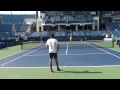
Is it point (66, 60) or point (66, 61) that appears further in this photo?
point (66, 60)

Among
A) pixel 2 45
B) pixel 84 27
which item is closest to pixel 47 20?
pixel 84 27

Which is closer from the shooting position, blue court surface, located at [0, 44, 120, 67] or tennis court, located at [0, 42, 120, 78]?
tennis court, located at [0, 42, 120, 78]

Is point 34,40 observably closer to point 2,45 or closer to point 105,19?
point 2,45

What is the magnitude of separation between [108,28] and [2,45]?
1758 inches

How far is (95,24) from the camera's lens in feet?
258

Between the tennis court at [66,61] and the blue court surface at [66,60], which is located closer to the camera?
the tennis court at [66,61]

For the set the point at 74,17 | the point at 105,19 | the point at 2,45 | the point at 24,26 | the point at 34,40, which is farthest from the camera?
the point at 105,19
